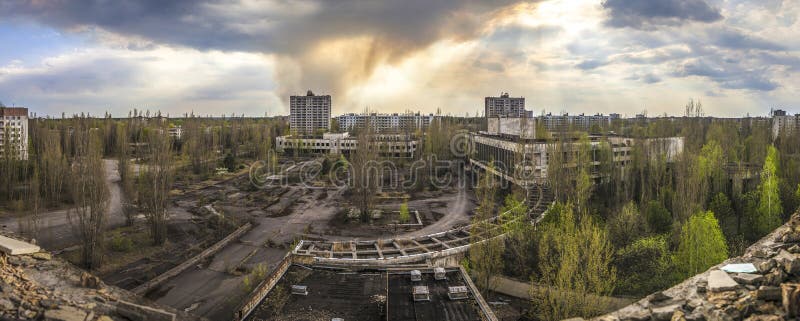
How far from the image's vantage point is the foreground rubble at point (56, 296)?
878 centimetres

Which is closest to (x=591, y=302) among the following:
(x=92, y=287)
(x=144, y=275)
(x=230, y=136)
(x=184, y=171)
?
(x=92, y=287)

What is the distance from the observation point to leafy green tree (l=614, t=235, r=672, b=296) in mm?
17844

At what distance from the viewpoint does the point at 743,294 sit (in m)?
8.07

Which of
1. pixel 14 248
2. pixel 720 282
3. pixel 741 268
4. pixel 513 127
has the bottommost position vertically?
pixel 14 248

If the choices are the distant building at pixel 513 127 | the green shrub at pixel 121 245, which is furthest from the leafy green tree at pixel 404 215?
the green shrub at pixel 121 245

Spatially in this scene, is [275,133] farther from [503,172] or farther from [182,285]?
[182,285]

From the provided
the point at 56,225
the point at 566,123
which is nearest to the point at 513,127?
the point at 566,123

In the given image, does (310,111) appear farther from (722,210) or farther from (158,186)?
(722,210)

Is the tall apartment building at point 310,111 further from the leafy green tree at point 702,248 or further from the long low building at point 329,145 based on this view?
the leafy green tree at point 702,248

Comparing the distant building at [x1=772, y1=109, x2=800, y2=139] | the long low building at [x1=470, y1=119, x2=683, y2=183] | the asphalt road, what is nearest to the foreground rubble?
the asphalt road

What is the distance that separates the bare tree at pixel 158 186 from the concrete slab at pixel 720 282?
25.7 m

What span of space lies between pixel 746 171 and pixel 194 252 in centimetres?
4066

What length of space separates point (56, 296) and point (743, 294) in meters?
13.8

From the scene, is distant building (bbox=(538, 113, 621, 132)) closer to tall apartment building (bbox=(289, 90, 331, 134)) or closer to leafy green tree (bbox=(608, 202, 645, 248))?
leafy green tree (bbox=(608, 202, 645, 248))
